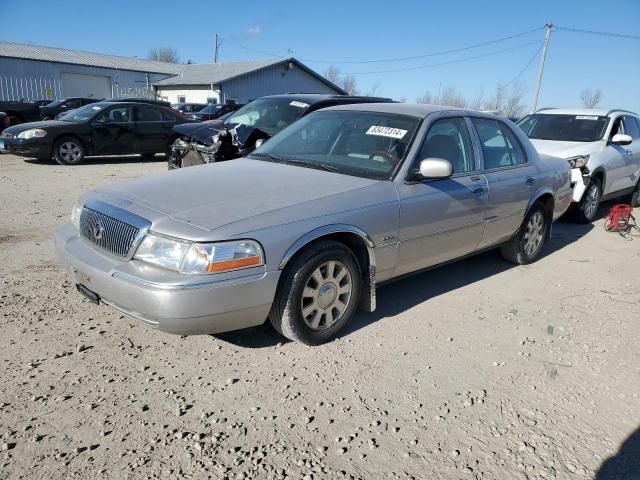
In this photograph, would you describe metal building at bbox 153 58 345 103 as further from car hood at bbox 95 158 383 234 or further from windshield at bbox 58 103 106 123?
car hood at bbox 95 158 383 234

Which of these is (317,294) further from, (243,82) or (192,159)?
(243,82)

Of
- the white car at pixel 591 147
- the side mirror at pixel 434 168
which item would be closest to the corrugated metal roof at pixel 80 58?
the white car at pixel 591 147

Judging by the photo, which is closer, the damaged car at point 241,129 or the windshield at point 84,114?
the damaged car at point 241,129

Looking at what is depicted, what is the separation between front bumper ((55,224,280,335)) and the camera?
2848 millimetres

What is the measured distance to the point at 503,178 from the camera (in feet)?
15.8

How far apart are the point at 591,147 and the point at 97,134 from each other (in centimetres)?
1045

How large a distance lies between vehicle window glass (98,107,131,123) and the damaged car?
4612 millimetres

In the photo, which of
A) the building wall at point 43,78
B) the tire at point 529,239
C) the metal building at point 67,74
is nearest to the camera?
the tire at point 529,239

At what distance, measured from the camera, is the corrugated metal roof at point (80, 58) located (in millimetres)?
37188

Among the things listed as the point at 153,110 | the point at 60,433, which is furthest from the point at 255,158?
the point at 153,110

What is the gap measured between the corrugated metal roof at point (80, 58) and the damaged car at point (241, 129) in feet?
112

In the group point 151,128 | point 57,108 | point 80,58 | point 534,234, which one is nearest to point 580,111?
point 534,234

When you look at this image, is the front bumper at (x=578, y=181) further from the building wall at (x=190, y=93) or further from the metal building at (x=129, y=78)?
the building wall at (x=190, y=93)

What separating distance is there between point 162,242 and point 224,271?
16.0 inches
